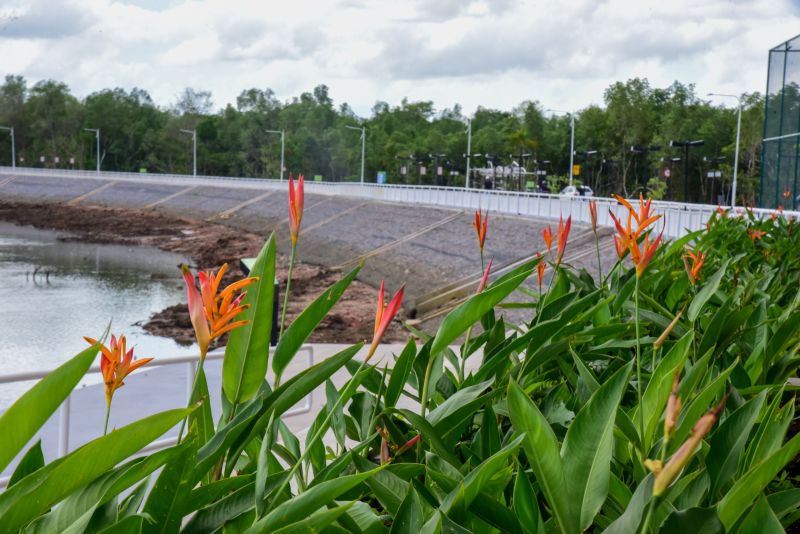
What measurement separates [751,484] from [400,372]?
40.4 inches

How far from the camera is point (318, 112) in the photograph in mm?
119500

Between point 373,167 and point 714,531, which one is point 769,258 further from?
point 373,167

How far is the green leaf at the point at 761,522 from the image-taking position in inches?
51.7

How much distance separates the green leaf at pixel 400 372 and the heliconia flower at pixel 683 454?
125 centimetres

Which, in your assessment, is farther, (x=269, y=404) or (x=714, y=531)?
(x=269, y=404)

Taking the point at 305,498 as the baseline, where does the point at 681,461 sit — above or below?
above

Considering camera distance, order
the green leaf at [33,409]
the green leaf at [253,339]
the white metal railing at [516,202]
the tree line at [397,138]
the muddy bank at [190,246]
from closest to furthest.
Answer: the green leaf at [33,409], the green leaf at [253,339], the white metal railing at [516,202], the muddy bank at [190,246], the tree line at [397,138]

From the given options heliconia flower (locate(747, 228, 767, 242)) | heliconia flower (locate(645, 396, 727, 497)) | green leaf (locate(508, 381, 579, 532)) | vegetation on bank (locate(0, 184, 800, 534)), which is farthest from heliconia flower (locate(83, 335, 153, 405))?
heliconia flower (locate(747, 228, 767, 242))

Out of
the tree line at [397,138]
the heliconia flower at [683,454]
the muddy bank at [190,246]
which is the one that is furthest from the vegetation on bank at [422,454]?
the tree line at [397,138]

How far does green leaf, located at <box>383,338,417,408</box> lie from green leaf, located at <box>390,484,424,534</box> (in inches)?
29.5

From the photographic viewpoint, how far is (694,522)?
128 cm

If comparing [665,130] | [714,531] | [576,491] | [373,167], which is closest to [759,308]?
[576,491]

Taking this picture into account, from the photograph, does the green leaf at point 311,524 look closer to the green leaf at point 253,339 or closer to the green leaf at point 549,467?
the green leaf at point 549,467

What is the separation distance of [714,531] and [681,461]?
1.08 feet
